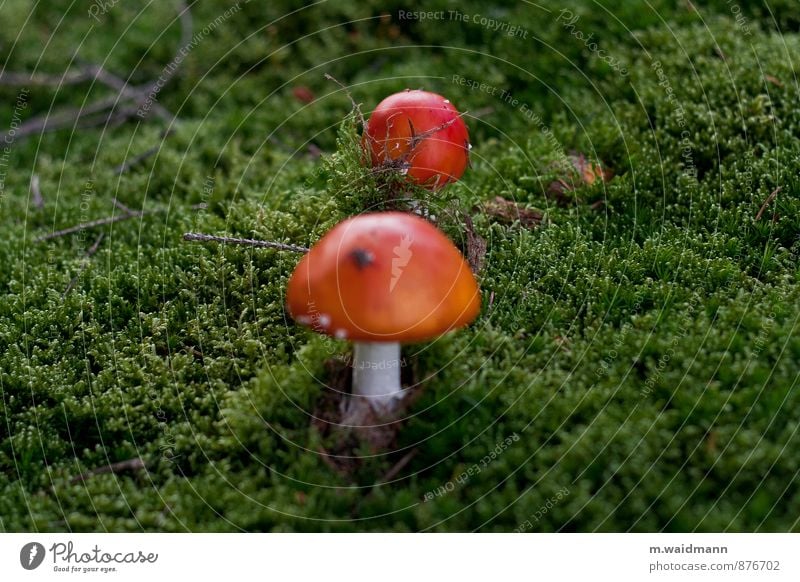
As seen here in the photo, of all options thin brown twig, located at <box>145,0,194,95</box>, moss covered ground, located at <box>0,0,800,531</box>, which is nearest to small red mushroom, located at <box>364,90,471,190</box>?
moss covered ground, located at <box>0,0,800,531</box>

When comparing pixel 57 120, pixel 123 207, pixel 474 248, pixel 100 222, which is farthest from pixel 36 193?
pixel 474 248

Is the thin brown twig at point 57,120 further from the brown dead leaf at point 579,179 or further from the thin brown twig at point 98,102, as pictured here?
the brown dead leaf at point 579,179

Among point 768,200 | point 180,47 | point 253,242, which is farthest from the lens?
point 180,47

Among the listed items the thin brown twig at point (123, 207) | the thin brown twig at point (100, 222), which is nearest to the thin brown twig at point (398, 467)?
the thin brown twig at point (100, 222)

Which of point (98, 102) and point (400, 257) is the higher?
point (98, 102)

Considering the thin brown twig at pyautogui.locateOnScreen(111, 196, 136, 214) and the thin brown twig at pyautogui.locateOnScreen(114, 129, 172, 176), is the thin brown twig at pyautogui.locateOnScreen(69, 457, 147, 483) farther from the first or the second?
the thin brown twig at pyautogui.locateOnScreen(114, 129, 172, 176)

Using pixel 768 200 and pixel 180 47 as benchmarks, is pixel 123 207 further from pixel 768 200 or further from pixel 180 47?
pixel 768 200
